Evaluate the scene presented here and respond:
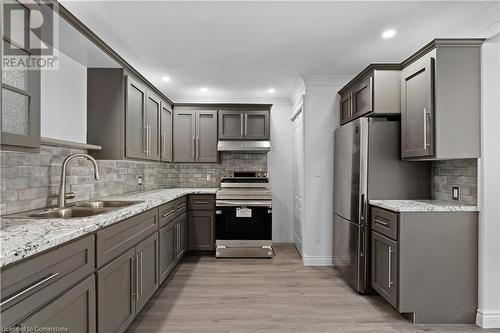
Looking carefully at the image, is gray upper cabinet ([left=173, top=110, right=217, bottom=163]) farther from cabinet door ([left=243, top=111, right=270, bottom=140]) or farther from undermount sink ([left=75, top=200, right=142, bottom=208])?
undermount sink ([left=75, top=200, right=142, bottom=208])

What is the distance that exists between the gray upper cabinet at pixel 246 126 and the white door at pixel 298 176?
0.49 meters

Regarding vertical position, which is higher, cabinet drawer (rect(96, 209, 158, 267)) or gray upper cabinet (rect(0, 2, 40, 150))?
gray upper cabinet (rect(0, 2, 40, 150))

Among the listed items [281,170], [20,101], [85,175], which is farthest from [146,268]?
[281,170]

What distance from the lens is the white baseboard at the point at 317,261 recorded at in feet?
12.8

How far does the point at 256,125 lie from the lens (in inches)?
188

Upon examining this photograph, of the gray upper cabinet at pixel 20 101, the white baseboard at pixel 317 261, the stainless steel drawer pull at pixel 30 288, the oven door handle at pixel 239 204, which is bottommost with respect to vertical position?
the white baseboard at pixel 317 261

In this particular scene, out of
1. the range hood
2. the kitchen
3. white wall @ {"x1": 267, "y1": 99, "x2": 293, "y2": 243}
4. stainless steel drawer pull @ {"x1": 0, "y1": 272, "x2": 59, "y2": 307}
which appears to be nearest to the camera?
stainless steel drawer pull @ {"x1": 0, "y1": 272, "x2": 59, "y2": 307}

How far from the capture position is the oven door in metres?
4.22

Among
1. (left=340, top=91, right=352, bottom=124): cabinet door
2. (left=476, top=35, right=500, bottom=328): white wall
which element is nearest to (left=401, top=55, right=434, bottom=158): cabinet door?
(left=476, top=35, right=500, bottom=328): white wall

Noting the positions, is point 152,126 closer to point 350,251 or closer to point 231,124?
point 231,124

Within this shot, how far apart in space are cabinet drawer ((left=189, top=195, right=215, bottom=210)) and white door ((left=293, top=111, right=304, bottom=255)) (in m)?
1.28

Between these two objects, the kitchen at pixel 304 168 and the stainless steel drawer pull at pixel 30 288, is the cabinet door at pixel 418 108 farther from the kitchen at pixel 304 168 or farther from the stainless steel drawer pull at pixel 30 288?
the stainless steel drawer pull at pixel 30 288

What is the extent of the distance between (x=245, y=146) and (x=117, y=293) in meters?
3.05

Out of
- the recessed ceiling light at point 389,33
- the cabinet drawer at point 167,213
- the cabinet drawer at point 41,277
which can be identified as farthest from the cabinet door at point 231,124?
the cabinet drawer at point 41,277
